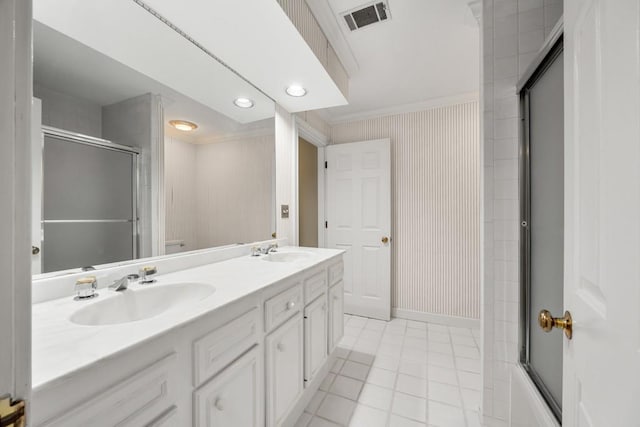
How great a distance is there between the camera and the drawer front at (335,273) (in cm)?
185

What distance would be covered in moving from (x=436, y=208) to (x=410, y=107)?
115 cm

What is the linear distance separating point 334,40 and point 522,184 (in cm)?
149

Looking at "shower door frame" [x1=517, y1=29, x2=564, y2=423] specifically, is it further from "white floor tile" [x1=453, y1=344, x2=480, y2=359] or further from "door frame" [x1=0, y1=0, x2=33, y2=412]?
"door frame" [x1=0, y1=0, x2=33, y2=412]

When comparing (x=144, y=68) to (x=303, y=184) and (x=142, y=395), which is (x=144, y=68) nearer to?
(x=142, y=395)

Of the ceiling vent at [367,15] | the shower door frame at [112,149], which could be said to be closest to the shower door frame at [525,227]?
the ceiling vent at [367,15]

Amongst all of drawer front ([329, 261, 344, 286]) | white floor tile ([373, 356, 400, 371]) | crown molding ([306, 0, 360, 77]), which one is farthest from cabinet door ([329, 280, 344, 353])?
crown molding ([306, 0, 360, 77])

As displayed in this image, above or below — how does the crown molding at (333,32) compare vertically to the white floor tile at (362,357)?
above

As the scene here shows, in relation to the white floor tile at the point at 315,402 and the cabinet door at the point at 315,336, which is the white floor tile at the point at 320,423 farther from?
the cabinet door at the point at 315,336

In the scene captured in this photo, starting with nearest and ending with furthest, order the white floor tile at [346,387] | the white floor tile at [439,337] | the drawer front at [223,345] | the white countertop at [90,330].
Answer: the white countertop at [90,330] → the drawer front at [223,345] → the white floor tile at [346,387] → the white floor tile at [439,337]

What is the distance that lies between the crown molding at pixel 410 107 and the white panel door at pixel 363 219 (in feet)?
1.25

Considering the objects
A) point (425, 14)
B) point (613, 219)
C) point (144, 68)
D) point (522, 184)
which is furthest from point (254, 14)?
point (522, 184)

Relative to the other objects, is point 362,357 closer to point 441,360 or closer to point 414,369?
point 414,369

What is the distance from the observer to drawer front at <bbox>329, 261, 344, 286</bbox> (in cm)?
185

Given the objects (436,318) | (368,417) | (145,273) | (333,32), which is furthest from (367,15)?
(436,318)
